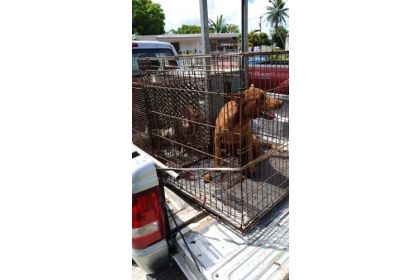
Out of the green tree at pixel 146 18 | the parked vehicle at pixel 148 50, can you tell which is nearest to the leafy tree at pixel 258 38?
the green tree at pixel 146 18

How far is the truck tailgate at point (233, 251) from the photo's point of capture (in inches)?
64.1

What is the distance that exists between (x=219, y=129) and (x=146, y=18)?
113 feet

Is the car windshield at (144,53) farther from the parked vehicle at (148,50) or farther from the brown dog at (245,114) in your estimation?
the brown dog at (245,114)

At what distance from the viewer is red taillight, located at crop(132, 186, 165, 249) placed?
1.54m

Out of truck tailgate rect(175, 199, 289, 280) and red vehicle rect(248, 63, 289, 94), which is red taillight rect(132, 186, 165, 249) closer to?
truck tailgate rect(175, 199, 289, 280)

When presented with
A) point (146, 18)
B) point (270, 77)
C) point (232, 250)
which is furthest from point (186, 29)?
point (232, 250)

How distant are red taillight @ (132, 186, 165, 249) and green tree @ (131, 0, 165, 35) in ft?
111

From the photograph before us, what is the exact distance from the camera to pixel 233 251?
1.80m

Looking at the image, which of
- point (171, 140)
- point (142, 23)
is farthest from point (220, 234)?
point (142, 23)

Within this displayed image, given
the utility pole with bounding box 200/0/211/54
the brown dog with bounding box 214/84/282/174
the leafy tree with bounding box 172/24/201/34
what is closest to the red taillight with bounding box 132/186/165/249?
the brown dog with bounding box 214/84/282/174

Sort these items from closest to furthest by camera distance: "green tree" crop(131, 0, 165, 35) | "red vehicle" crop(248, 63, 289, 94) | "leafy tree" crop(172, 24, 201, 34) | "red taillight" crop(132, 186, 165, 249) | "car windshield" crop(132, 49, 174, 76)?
"red taillight" crop(132, 186, 165, 249) < "red vehicle" crop(248, 63, 289, 94) < "car windshield" crop(132, 49, 174, 76) < "green tree" crop(131, 0, 165, 35) < "leafy tree" crop(172, 24, 201, 34)

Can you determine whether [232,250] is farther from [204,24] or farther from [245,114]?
[204,24]

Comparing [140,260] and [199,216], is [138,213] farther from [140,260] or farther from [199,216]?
→ [199,216]

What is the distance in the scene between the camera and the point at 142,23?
32.2 metres
